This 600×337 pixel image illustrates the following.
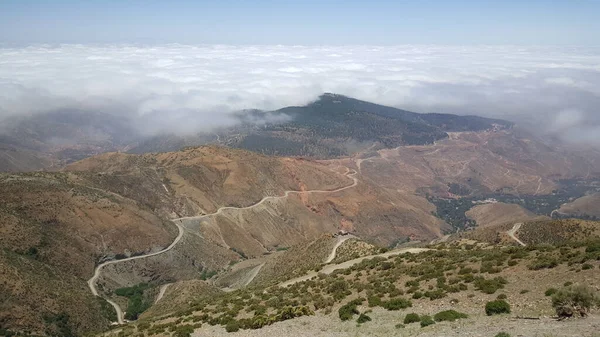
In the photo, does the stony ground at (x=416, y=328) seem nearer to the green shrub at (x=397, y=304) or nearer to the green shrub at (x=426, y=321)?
the green shrub at (x=426, y=321)

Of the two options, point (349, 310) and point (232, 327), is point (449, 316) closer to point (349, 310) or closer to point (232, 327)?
point (349, 310)

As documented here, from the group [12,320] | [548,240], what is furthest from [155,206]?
[548,240]

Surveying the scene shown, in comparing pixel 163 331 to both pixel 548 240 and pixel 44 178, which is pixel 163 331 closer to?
pixel 548 240

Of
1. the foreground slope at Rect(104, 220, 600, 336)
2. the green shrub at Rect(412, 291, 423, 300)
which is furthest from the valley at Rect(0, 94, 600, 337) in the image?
the foreground slope at Rect(104, 220, 600, 336)

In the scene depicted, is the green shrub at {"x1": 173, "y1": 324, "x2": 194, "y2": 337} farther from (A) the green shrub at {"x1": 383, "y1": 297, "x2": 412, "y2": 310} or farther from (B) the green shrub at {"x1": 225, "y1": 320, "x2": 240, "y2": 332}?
(A) the green shrub at {"x1": 383, "y1": 297, "x2": 412, "y2": 310}

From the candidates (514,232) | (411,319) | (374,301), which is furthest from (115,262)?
(411,319)
